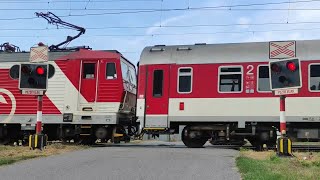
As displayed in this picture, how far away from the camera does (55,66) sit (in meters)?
20.0

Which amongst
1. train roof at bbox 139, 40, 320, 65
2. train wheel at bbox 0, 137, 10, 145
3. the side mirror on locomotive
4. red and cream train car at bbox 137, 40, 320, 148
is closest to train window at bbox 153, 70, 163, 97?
red and cream train car at bbox 137, 40, 320, 148

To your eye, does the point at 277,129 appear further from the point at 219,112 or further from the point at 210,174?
the point at 210,174

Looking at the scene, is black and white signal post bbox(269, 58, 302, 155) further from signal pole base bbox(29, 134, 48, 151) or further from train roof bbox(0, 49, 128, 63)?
train roof bbox(0, 49, 128, 63)

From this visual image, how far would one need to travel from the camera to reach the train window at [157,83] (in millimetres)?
18328

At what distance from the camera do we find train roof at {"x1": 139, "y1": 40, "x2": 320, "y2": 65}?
56.5 ft

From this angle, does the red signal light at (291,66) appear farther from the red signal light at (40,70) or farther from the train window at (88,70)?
the train window at (88,70)

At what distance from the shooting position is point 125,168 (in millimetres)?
10930

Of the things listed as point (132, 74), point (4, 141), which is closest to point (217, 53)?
point (132, 74)

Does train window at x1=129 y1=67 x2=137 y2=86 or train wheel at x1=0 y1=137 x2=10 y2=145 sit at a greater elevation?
train window at x1=129 y1=67 x2=137 y2=86

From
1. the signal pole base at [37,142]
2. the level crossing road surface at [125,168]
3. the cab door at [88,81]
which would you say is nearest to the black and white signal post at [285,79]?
the level crossing road surface at [125,168]

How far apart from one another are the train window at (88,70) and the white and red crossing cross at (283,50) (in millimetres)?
8614

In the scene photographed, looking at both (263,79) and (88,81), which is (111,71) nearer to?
(88,81)

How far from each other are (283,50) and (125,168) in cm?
559

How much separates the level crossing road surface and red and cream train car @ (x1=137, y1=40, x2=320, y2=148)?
407 centimetres
